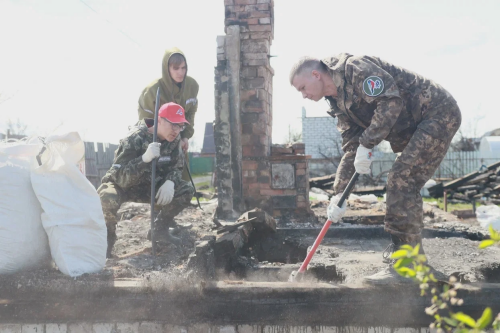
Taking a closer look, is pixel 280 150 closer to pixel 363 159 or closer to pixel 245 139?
pixel 245 139

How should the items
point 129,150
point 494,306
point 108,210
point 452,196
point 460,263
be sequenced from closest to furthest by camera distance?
point 494,306
point 460,263
point 108,210
point 129,150
point 452,196

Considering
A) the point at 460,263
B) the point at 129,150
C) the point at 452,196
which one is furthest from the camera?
the point at 452,196

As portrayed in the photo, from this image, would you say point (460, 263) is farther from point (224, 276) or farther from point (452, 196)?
point (452, 196)

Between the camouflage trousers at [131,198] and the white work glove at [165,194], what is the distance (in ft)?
0.72

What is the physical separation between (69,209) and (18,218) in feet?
0.89

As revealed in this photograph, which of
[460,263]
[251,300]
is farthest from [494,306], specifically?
[251,300]

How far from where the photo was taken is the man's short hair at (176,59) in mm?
4484

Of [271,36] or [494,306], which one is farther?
[271,36]

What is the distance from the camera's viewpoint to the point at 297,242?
3871 mm

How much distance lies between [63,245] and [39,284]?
231mm

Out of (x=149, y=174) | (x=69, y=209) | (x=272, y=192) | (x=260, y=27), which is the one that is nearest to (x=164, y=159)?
(x=149, y=174)

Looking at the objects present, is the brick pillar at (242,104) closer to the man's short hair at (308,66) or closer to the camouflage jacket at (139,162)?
the camouflage jacket at (139,162)

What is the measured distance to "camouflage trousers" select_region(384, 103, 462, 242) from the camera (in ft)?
8.67

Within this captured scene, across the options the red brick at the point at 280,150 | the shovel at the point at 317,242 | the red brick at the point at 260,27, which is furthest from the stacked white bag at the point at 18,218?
the red brick at the point at 260,27
